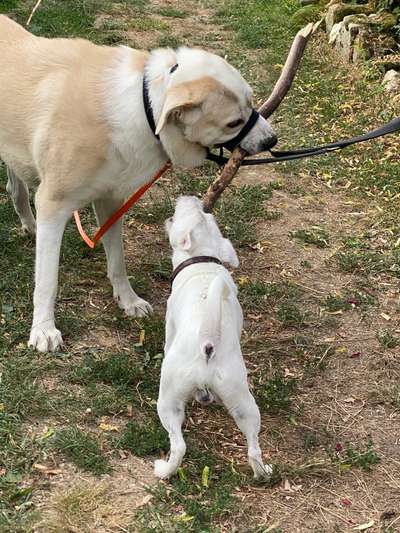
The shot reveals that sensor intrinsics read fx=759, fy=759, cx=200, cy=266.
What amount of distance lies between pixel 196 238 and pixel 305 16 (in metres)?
8.81

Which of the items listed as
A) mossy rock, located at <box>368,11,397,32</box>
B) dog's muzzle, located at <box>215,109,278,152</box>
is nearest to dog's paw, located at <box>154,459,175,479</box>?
dog's muzzle, located at <box>215,109,278,152</box>

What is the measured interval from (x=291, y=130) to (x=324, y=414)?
15.4 feet

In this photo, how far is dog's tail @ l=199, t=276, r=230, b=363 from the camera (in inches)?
130

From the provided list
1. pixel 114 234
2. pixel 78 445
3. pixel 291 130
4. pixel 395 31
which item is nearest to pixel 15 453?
pixel 78 445

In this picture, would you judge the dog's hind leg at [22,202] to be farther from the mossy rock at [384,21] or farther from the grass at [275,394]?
the mossy rock at [384,21]

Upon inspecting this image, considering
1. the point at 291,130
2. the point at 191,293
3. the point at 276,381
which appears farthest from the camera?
the point at 291,130

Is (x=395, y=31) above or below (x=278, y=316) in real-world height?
above

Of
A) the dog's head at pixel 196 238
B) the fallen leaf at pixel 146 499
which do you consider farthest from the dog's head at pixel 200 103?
the fallen leaf at pixel 146 499

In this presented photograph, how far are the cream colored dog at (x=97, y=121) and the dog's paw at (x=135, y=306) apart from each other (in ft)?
2.03

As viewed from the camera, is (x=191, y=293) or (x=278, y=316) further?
(x=278, y=316)

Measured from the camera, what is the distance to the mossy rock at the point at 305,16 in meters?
11.6

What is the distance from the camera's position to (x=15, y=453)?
3.54 m

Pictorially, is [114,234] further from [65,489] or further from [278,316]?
[65,489]

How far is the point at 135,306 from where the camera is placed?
16.4ft
